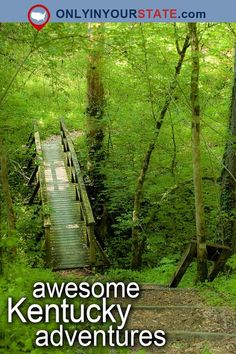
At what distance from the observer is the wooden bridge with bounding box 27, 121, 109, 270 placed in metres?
9.52

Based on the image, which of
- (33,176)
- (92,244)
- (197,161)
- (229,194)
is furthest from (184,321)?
Result: (33,176)

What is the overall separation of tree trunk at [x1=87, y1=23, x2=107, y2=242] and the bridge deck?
81 cm

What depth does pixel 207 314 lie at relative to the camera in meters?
5.81

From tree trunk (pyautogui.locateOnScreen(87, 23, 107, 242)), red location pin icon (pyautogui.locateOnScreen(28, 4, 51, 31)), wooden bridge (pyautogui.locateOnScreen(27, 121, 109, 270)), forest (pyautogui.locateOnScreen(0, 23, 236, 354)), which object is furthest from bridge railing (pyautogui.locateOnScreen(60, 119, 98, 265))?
red location pin icon (pyautogui.locateOnScreen(28, 4, 51, 31))

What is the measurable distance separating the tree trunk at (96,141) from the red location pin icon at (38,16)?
5941mm

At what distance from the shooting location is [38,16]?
6051 mm

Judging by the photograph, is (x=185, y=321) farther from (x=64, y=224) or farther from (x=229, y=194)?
(x=64, y=224)

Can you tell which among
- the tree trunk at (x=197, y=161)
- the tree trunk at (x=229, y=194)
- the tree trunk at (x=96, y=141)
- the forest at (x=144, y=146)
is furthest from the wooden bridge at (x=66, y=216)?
the tree trunk at (x=197, y=161)

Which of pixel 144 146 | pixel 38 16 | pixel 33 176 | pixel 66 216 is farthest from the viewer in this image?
pixel 33 176

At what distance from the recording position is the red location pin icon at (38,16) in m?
5.98

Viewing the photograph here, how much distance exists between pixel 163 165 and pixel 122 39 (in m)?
4.16

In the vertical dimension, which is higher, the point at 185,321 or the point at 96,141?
the point at 96,141

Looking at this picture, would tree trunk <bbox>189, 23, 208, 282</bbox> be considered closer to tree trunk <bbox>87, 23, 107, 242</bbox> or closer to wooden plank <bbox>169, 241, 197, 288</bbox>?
wooden plank <bbox>169, 241, 197, 288</bbox>

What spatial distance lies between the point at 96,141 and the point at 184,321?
793 cm
